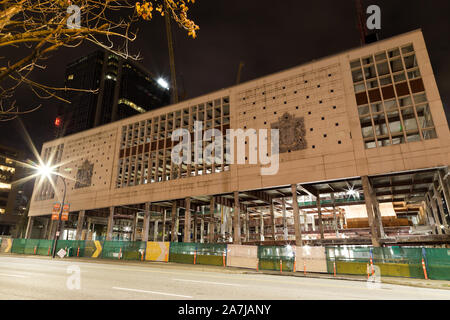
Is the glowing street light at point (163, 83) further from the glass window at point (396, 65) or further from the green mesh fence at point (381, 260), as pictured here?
the green mesh fence at point (381, 260)

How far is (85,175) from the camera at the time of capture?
55.3 m

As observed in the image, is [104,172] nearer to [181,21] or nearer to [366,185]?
[366,185]

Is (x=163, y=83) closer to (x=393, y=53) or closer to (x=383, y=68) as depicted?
(x=383, y=68)

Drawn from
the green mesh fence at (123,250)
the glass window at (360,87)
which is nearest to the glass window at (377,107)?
the glass window at (360,87)

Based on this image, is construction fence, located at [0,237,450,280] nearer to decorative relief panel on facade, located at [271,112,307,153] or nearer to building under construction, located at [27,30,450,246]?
building under construction, located at [27,30,450,246]

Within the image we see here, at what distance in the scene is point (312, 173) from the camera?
33.2 meters

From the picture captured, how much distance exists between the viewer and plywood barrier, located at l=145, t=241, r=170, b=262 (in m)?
26.6

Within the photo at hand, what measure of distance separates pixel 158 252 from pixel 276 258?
41.2 ft

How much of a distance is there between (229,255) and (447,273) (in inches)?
576

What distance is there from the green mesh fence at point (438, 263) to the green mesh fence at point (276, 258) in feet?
27.7

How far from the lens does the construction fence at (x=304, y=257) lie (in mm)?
16812

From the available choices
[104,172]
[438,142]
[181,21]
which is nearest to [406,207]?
[438,142]

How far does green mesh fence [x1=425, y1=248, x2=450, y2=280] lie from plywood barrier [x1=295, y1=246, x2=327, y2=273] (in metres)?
6.16

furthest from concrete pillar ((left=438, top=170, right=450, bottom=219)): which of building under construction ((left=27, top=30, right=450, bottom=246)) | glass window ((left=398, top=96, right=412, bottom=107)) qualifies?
glass window ((left=398, top=96, right=412, bottom=107))
